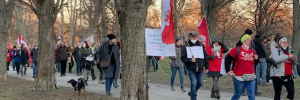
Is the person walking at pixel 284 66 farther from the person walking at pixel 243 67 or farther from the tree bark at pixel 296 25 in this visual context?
the tree bark at pixel 296 25

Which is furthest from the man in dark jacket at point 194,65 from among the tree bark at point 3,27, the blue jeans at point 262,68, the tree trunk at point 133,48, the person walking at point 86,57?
Answer: the tree bark at point 3,27

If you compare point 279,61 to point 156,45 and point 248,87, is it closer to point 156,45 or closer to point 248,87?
point 248,87

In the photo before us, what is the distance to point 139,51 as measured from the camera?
7234 mm

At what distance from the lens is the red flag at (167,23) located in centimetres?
852

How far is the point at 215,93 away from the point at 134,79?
3301 mm

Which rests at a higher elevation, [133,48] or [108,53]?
[133,48]

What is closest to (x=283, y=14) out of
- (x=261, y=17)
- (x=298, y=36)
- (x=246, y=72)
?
(x=261, y=17)

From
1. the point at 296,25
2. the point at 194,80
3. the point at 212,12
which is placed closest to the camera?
the point at 194,80

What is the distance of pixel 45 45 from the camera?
1131 centimetres

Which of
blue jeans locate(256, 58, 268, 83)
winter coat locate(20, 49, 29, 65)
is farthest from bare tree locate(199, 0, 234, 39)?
winter coat locate(20, 49, 29, 65)

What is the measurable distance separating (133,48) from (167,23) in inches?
64.1

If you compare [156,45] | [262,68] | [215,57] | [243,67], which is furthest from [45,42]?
[262,68]

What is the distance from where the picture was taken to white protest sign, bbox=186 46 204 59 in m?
8.45

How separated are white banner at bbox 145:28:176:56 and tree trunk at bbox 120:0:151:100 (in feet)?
5.33
